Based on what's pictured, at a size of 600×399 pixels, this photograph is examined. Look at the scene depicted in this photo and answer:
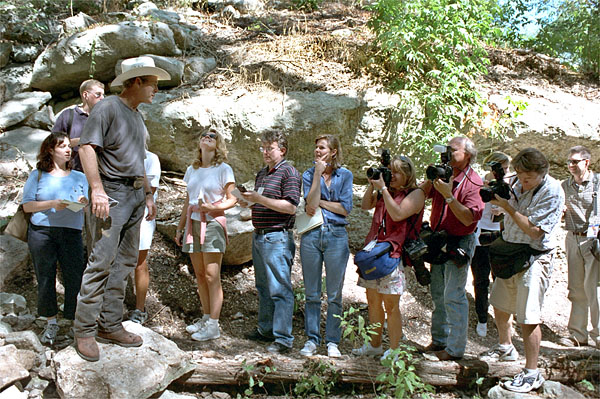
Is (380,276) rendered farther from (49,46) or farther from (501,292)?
(49,46)

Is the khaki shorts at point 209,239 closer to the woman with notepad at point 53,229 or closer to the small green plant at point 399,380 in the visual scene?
the woman with notepad at point 53,229

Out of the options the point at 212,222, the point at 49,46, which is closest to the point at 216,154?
the point at 212,222

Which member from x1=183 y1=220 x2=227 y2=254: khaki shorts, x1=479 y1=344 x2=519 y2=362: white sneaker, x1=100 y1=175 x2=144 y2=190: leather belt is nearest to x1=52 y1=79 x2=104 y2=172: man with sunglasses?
x1=183 y1=220 x2=227 y2=254: khaki shorts

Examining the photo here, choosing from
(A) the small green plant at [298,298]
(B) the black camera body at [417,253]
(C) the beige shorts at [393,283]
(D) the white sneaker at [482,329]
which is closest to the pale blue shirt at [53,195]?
(A) the small green plant at [298,298]

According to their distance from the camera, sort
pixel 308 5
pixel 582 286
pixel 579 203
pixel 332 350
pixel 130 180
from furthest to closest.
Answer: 1. pixel 308 5
2. pixel 582 286
3. pixel 579 203
4. pixel 332 350
5. pixel 130 180

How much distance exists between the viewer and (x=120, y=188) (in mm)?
3617

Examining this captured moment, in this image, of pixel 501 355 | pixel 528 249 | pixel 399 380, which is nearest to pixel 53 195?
pixel 399 380

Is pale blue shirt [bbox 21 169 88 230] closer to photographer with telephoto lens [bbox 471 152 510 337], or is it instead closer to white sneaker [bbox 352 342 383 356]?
white sneaker [bbox 352 342 383 356]

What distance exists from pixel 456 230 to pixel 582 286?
211cm

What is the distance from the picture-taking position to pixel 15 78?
8047 mm

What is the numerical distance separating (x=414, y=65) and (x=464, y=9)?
3.37 ft

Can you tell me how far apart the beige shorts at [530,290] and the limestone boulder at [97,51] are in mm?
6312

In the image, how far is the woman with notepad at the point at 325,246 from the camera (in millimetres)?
4414

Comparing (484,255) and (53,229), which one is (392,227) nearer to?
(484,255)
